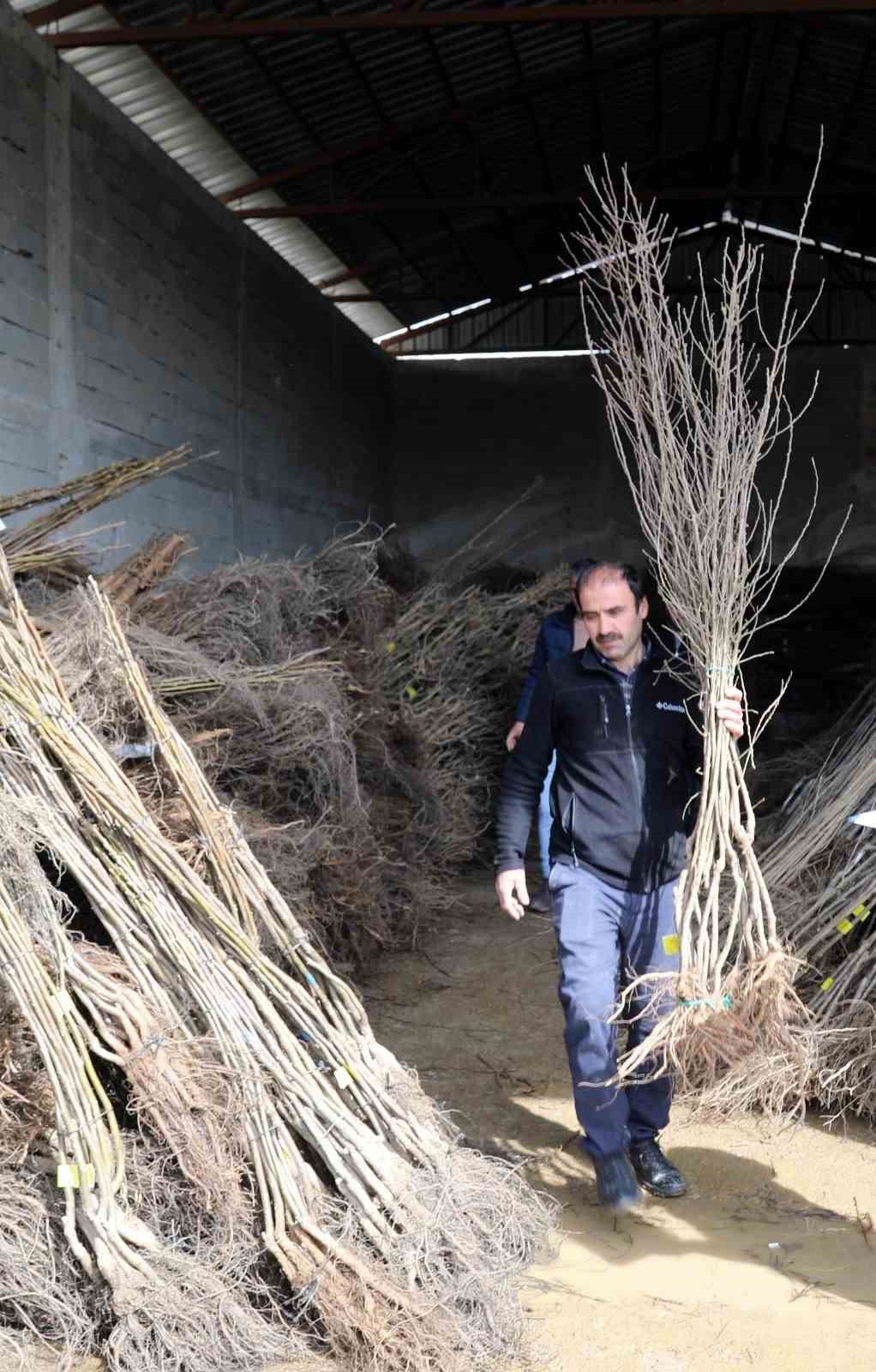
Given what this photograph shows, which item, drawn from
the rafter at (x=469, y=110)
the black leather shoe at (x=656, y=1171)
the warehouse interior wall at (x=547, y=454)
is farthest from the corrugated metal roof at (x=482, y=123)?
the black leather shoe at (x=656, y=1171)

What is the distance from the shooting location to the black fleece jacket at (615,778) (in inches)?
105

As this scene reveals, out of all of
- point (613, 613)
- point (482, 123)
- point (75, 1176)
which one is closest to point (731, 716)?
point (613, 613)

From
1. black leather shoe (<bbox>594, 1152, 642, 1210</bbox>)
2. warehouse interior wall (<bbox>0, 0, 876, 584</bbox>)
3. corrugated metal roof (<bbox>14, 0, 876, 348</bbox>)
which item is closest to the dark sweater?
black leather shoe (<bbox>594, 1152, 642, 1210</bbox>)

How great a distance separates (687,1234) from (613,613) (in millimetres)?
1243

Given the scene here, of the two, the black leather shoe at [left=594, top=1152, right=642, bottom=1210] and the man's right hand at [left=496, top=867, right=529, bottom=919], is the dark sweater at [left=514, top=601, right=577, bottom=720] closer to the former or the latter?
the man's right hand at [left=496, top=867, right=529, bottom=919]

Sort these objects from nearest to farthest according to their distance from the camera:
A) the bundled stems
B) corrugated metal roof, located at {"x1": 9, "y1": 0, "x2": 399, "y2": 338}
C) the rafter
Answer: the bundled stems < corrugated metal roof, located at {"x1": 9, "y1": 0, "x2": 399, "y2": 338} < the rafter

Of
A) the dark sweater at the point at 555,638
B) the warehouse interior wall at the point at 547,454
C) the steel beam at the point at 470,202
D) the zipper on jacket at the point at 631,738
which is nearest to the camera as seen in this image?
the zipper on jacket at the point at 631,738

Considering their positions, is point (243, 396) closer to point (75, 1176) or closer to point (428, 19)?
point (428, 19)

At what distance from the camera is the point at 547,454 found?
44.3 ft

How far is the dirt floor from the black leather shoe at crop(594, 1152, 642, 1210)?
5 centimetres

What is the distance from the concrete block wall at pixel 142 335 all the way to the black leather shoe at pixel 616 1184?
3.97 meters

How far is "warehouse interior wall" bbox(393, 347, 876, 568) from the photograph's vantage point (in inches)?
527

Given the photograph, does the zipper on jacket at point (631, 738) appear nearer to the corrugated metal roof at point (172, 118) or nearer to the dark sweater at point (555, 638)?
the dark sweater at point (555, 638)

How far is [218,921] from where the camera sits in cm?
242
